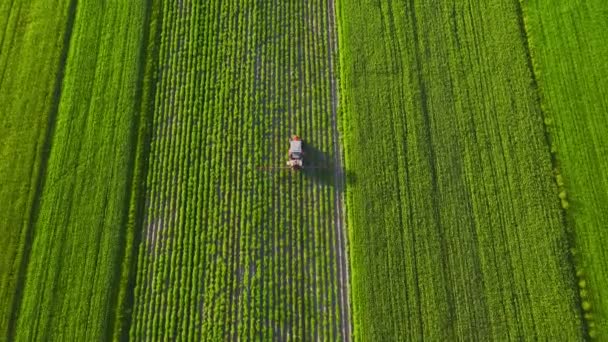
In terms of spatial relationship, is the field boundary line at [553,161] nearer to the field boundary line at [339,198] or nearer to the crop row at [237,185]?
the field boundary line at [339,198]

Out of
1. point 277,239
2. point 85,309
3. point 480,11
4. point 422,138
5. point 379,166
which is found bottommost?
point 85,309

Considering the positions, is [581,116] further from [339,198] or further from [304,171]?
[304,171]

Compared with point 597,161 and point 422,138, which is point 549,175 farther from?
point 422,138

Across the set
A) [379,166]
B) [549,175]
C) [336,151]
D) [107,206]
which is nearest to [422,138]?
[379,166]

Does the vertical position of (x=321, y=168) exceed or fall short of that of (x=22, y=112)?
it falls short

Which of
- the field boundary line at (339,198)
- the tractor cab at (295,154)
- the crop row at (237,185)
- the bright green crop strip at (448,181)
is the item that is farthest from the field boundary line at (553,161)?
the tractor cab at (295,154)

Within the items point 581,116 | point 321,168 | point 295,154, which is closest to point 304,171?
point 321,168

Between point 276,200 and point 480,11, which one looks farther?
point 480,11

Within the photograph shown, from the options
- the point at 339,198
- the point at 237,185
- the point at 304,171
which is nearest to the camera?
the point at 339,198
